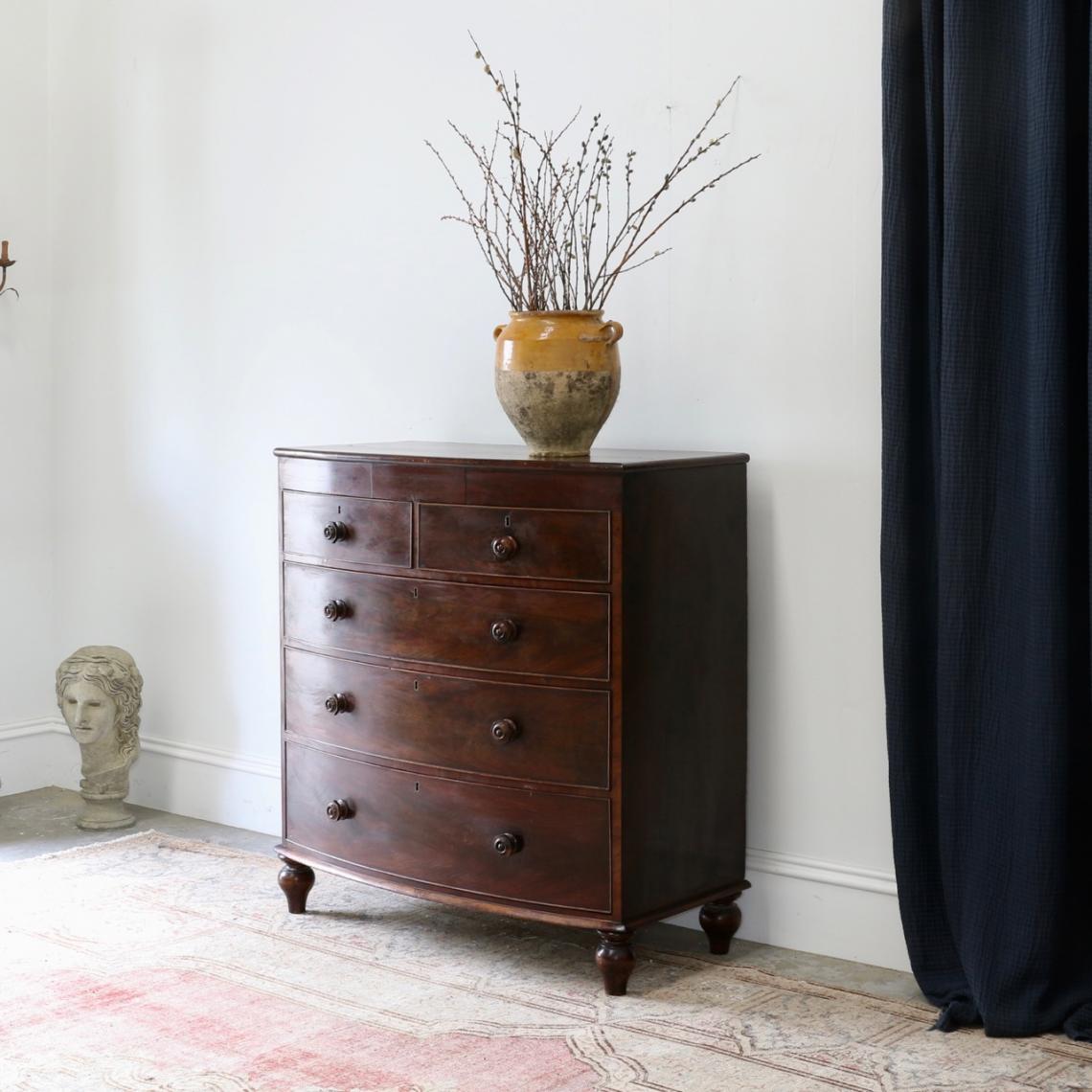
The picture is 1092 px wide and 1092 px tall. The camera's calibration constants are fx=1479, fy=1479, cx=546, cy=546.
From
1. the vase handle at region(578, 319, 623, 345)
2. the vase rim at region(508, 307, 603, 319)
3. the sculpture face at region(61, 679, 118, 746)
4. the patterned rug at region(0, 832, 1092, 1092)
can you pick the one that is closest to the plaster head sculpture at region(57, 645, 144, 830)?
the sculpture face at region(61, 679, 118, 746)

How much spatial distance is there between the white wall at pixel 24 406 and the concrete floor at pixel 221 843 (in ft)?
0.73

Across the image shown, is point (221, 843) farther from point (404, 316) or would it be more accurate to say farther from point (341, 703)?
point (404, 316)

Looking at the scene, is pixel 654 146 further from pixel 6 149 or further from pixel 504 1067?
pixel 6 149

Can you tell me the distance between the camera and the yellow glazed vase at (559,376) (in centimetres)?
271

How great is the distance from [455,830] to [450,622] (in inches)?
15.5

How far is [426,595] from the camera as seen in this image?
2.80 meters

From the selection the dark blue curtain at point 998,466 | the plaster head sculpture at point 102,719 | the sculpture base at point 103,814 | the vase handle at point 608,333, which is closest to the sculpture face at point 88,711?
the plaster head sculpture at point 102,719

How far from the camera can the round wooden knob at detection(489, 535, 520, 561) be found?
2.66 meters

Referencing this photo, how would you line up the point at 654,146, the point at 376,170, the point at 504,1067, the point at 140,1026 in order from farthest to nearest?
1. the point at 376,170
2. the point at 654,146
3. the point at 140,1026
4. the point at 504,1067

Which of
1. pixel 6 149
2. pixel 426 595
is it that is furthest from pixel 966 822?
pixel 6 149

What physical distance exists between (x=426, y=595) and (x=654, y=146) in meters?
1.05

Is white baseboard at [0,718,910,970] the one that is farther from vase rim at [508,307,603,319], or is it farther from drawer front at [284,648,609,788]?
vase rim at [508,307,603,319]

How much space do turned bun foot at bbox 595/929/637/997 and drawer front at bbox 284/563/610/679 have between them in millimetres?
471

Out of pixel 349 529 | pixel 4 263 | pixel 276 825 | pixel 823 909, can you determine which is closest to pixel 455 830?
pixel 349 529
